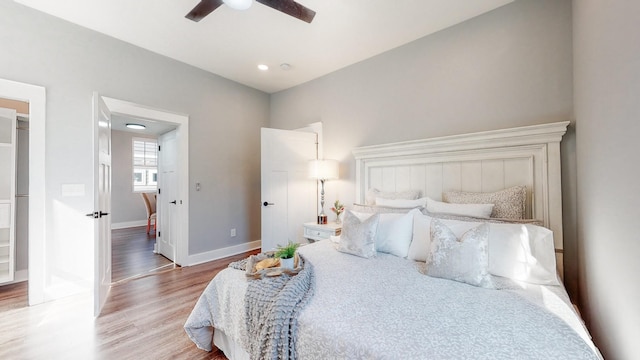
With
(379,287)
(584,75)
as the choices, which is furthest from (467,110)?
(379,287)

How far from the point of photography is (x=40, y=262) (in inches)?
97.3

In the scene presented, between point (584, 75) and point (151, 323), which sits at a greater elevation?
point (584, 75)

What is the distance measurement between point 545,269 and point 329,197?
8.26 ft

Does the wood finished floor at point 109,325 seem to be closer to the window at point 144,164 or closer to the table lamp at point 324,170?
the table lamp at point 324,170

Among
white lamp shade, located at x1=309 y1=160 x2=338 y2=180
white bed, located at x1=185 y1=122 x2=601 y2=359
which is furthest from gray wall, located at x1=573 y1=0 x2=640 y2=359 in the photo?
white lamp shade, located at x1=309 y1=160 x2=338 y2=180

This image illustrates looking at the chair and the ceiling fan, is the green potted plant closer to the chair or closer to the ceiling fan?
the ceiling fan

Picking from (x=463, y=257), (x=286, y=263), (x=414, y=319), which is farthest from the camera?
(x=286, y=263)

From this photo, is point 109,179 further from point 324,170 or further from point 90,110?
point 324,170

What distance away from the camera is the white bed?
953 mm

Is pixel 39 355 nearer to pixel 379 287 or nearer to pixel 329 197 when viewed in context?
pixel 379 287

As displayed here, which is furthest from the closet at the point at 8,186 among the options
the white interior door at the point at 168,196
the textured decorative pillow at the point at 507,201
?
the textured decorative pillow at the point at 507,201

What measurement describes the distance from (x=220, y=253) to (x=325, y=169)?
2121 millimetres

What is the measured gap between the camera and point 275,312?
122cm

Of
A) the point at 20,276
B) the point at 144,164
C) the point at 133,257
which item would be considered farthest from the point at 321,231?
the point at 144,164
